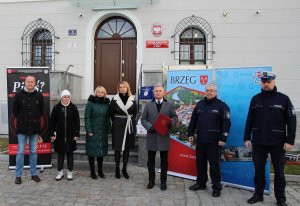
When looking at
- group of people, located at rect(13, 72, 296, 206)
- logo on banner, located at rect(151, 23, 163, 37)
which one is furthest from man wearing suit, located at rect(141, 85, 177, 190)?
logo on banner, located at rect(151, 23, 163, 37)

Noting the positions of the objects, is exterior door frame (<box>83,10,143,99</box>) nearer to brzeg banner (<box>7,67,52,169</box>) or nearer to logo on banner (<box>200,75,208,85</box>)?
brzeg banner (<box>7,67,52,169</box>)

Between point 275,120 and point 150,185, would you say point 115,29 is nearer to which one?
point 150,185

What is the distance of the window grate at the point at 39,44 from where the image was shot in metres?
10.2

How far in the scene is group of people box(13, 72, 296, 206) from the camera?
14.5ft

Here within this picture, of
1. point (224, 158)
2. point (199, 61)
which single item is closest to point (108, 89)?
point (199, 61)

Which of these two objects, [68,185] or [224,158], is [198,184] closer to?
[224,158]

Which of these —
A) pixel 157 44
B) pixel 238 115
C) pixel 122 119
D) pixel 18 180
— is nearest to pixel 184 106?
pixel 238 115

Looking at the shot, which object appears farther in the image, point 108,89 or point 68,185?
point 108,89

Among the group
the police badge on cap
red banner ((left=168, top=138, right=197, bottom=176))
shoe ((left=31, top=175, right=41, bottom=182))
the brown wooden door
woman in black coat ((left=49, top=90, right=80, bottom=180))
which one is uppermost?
the brown wooden door

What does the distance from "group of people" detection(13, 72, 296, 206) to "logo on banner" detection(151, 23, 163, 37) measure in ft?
14.7

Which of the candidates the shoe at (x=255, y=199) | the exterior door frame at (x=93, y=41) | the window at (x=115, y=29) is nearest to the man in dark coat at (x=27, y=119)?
the shoe at (x=255, y=199)

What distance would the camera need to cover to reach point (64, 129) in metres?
5.49

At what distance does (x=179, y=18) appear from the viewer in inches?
377

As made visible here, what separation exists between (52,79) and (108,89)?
2295 mm
